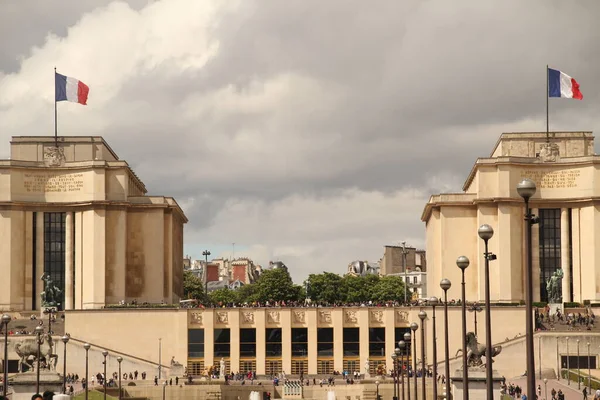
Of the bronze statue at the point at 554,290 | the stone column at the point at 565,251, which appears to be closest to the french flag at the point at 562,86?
the stone column at the point at 565,251

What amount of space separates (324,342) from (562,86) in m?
34.0

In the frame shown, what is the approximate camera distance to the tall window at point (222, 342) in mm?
129875

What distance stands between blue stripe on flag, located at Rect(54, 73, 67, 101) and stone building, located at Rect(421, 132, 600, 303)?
40718mm

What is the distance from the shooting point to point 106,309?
430 ft

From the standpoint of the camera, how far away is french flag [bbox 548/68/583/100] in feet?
441

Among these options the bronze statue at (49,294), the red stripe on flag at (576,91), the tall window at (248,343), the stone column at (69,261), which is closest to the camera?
the tall window at (248,343)

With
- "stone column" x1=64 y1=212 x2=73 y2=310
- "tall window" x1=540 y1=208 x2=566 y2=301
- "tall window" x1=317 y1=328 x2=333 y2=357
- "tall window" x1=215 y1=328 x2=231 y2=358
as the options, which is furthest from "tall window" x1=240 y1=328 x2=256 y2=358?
"tall window" x1=540 y1=208 x2=566 y2=301

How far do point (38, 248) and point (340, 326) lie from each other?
35.9m

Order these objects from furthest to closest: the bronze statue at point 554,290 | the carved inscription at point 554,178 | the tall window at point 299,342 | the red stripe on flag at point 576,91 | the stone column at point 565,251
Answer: the stone column at point 565,251 → the carved inscription at point 554,178 → the bronze statue at point 554,290 → the red stripe on flag at point 576,91 → the tall window at point 299,342

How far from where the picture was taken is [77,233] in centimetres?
14588

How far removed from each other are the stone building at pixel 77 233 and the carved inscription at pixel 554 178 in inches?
1560

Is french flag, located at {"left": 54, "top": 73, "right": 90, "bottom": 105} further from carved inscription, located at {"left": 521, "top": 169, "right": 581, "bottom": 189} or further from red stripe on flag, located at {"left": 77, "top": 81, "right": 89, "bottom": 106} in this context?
carved inscription, located at {"left": 521, "top": 169, "right": 581, "bottom": 189}

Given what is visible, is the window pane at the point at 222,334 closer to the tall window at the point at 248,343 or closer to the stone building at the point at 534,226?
the tall window at the point at 248,343

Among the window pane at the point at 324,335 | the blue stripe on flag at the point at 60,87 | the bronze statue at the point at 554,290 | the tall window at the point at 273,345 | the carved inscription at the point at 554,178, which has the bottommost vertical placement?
the tall window at the point at 273,345
